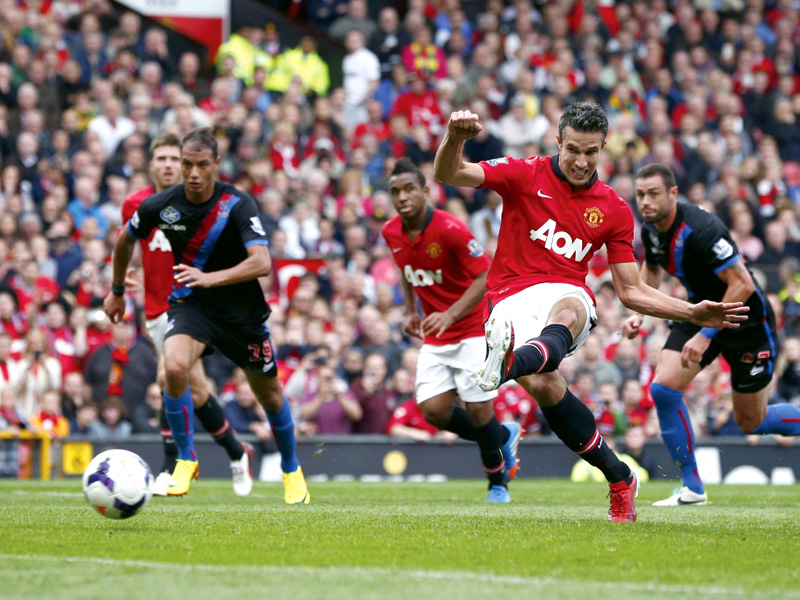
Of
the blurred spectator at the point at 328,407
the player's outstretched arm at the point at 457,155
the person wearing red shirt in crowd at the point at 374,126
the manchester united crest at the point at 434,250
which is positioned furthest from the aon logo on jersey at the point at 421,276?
the person wearing red shirt in crowd at the point at 374,126

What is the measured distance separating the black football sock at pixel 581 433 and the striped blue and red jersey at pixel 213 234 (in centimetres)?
259

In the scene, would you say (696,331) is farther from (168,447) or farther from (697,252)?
(168,447)

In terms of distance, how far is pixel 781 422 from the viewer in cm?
901

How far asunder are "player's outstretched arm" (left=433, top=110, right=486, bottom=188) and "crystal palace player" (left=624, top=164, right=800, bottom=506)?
2621mm

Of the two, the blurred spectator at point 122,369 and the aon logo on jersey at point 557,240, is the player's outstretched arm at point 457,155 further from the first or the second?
the blurred spectator at point 122,369

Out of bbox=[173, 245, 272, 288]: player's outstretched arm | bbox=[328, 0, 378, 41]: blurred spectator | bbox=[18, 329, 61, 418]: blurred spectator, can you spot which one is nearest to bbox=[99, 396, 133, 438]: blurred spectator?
bbox=[18, 329, 61, 418]: blurred spectator

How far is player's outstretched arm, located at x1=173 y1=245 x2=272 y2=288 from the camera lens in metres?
7.62

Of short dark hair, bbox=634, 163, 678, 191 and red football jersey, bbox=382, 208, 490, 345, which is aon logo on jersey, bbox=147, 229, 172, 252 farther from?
short dark hair, bbox=634, 163, 678, 191

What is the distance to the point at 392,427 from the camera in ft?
44.8

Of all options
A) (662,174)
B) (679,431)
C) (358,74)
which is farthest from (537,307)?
(358,74)

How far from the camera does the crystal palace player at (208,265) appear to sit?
7.99 meters

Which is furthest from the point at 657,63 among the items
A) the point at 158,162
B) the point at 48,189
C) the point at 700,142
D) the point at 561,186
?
the point at 561,186

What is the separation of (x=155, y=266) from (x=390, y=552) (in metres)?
4.97

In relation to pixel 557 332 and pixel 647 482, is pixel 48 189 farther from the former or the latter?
pixel 557 332
